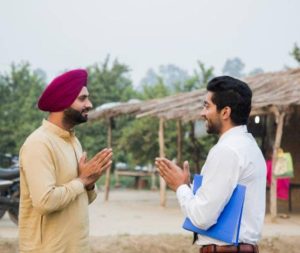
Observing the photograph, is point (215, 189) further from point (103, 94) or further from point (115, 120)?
point (103, 94)

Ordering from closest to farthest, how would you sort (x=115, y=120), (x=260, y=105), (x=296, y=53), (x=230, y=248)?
(x=230, y=248) → (x=260, y=105) → (x=296, y=53) → (x=115, y=120)

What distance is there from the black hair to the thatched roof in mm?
7383

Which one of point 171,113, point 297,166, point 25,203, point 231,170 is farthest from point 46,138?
point 297,166

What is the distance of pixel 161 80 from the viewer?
22.2 m

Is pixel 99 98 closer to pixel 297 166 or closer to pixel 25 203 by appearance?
pixel 297 166

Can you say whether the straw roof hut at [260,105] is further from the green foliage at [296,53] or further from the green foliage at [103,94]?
the green foliage at [103,94]

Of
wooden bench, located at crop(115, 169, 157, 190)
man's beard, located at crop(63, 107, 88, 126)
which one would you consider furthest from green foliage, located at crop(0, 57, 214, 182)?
man's beard, located at crop(63, 107, 88, 126)

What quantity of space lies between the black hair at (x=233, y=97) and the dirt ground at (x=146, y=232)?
15.9 ft

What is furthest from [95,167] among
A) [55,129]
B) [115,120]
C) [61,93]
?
[115,120]

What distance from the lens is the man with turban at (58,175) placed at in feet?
9.26

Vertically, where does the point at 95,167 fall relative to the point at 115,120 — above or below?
above

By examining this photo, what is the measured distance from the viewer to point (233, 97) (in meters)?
2.73

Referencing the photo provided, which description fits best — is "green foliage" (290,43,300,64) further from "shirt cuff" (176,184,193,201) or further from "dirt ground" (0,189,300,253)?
"shirt cuff" (176,184,193,201)

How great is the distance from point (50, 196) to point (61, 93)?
530mm
